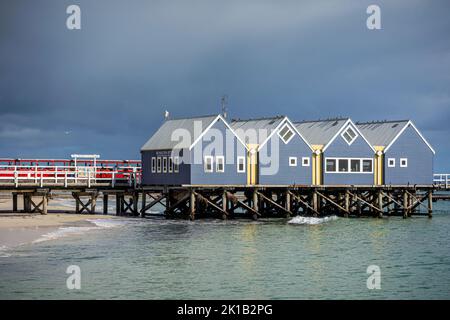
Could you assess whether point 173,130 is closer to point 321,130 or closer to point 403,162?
point 321,130

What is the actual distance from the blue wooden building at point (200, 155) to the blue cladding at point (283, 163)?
1.85 metres

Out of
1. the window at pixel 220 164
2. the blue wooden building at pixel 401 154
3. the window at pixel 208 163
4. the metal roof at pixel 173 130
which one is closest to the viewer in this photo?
the window at pixel 208 163

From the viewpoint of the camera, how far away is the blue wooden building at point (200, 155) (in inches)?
2151

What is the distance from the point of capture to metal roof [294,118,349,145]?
61438 mm

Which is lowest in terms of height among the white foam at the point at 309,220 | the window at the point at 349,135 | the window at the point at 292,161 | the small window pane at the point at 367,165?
the white foam at the point at 309,220

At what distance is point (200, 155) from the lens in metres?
54.7

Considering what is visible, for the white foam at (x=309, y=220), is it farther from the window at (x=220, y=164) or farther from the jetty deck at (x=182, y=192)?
the window at (x=220, y=164)

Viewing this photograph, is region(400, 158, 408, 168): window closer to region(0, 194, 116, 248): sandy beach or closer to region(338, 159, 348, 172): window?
region(338, 159, 348, 172): window

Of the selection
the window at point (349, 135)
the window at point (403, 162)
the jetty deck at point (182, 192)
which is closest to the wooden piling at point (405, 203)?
the jetty deck at point (182, 192)

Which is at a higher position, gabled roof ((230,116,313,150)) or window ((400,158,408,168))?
gabled roof ((230,116,313,150))

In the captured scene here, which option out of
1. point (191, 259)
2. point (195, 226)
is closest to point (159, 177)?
point (195, 226)

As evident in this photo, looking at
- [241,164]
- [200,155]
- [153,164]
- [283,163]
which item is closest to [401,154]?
[283,163]

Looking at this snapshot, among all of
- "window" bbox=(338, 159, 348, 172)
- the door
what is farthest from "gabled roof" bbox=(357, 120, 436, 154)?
the door

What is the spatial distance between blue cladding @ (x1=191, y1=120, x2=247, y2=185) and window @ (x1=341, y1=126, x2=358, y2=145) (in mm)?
9025
